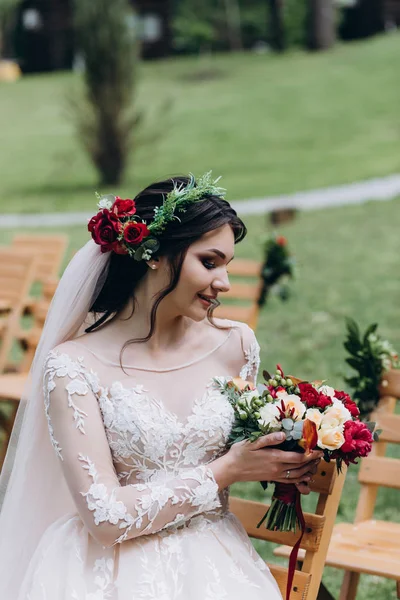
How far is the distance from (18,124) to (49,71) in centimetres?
1044

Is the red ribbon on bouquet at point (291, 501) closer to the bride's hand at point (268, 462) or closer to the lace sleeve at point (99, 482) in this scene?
the bride's hand at point (268, 462)

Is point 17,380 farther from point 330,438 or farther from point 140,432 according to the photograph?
point 330,438

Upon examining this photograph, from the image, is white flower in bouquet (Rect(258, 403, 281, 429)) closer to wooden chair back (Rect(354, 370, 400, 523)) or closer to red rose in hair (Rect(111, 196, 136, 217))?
red rose in hair (Rect(111, 196, 136, 217))

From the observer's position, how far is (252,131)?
24219 mm

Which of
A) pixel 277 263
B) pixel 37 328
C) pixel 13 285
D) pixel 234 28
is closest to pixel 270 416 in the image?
pixel 37 328

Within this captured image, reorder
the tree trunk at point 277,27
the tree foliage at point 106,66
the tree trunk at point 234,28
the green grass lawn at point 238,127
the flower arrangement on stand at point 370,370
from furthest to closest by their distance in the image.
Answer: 1. the tree trunk at point 234,28
2. the tree trunk at point 277,27
3. the green grass lawn at point 238,127
4. the tree foliage at point 106,66
5. the flower arrangement on stand at point 370,370

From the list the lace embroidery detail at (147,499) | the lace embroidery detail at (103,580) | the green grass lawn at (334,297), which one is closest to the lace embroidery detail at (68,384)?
the lace embroidery detail at (147,499)

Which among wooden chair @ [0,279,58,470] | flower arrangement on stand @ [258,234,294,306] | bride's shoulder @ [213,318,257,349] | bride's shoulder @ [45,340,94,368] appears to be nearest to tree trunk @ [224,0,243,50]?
flower arrangement on stand @ [258,234,294,306]

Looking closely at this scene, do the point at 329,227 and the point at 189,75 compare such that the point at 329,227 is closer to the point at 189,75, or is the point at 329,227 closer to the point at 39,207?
the point at 39,207

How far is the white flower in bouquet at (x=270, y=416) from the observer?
3.04 meters

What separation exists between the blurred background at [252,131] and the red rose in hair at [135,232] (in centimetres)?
249

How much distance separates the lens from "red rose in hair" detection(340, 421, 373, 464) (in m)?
3.03

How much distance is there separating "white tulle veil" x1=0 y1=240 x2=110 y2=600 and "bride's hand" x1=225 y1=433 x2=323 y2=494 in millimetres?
609

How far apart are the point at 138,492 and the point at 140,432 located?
0.18 m
